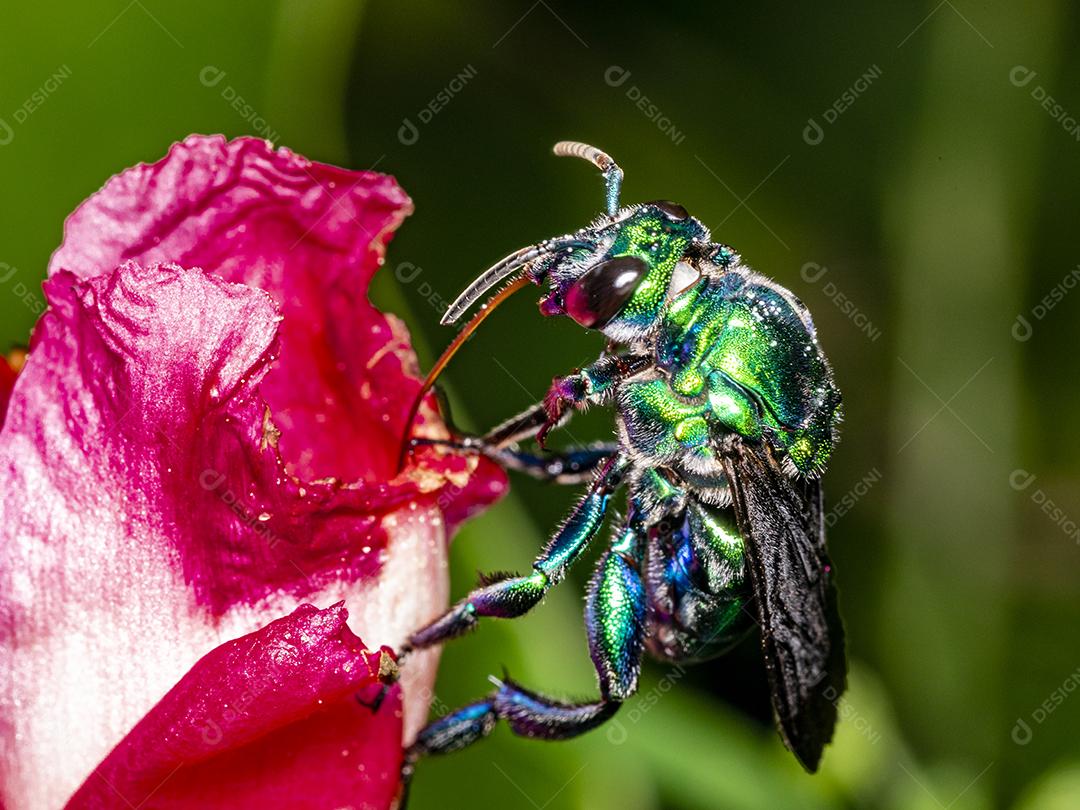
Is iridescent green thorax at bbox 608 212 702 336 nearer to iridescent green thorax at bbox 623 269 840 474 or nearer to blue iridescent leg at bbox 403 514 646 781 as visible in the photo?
iridescent green thorax at bbox 623 269 840 474

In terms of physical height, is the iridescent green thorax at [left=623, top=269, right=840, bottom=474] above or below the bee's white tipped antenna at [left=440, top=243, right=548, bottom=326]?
above

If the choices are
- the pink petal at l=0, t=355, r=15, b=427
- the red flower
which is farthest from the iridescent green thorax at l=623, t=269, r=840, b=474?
the pink petal at l=0, t=355, r=15, b=427

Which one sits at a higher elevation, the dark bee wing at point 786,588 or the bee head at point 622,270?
the bee head at point 622,270

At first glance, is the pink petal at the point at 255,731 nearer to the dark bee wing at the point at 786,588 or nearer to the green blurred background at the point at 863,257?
the dark bee wing at the point at 786,588

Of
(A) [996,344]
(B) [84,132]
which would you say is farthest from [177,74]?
(A) [996,344]

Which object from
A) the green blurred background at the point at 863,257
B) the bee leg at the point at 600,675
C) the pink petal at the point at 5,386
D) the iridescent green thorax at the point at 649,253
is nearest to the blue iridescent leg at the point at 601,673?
Result: the bee leg at the point at 600,675

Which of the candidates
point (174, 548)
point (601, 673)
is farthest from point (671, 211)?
point (174, 548)
